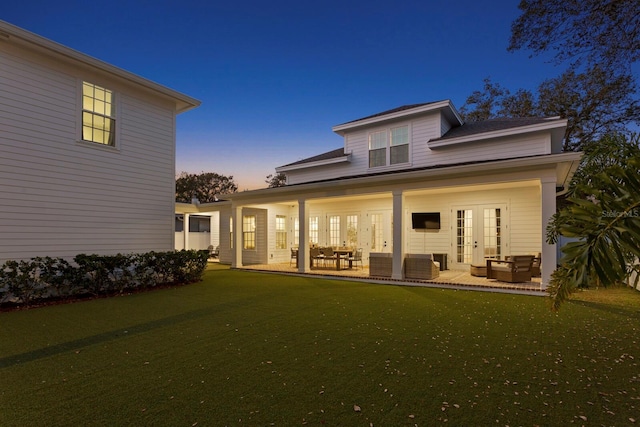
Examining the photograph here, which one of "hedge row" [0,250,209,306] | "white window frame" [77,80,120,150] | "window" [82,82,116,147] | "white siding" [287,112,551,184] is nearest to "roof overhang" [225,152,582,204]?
"white siding" [287,112,551,184]

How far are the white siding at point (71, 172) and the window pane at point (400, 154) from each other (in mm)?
8331

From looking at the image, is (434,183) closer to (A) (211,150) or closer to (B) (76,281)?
(B) (76,281)

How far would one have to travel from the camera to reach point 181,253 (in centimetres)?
1008

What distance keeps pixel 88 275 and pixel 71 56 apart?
17.7ft

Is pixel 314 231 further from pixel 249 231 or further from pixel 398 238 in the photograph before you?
pixel 398 238

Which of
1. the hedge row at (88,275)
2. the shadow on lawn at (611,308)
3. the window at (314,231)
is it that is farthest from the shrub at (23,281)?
the shadow on lawn at (611,308)

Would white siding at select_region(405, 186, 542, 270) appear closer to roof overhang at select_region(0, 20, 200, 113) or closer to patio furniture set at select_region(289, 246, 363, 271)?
patio furniture set at select_region(289, 246, 363, 271)

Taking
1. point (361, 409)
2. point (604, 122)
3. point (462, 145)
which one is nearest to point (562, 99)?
point (604, 122)

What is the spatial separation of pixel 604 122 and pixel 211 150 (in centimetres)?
2449

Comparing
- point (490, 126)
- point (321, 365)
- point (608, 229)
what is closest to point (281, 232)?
point (490, 126)

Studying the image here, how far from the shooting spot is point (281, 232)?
1667 cm

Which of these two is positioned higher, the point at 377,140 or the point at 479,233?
the point at 377,140

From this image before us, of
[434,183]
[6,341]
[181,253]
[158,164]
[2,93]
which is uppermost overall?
[2,93]

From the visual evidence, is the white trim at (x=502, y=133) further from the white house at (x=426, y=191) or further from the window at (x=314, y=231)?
the window at (x=314, y=231)
